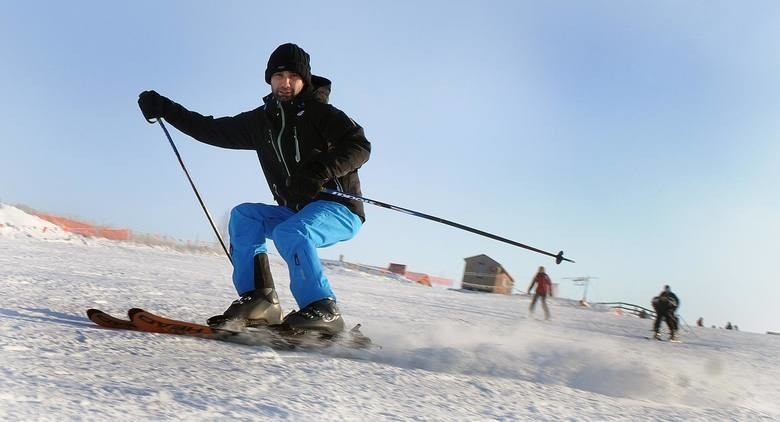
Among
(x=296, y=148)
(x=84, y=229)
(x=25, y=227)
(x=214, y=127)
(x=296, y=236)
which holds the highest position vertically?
(x=214, y=127)

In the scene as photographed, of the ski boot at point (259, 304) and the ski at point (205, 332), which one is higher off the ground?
the ski boot at point (259, 304)

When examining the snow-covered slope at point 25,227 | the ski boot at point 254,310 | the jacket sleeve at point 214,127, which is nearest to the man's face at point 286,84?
the jacket sleeve at point 214,127

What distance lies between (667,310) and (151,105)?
14.2 metres

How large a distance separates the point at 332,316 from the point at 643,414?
1586mm

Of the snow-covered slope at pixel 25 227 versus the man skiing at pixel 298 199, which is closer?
the man skiing at pixel 298 199

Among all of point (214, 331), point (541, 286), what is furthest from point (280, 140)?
point (541, 286)

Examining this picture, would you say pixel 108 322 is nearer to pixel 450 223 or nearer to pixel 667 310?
pixel 450 223

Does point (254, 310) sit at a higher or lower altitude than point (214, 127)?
lower

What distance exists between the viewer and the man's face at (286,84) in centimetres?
353

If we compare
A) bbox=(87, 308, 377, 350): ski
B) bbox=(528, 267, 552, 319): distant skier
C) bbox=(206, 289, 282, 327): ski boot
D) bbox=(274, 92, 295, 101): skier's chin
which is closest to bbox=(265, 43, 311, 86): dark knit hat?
bbox=(274, 92, 295, 101): skier's chin

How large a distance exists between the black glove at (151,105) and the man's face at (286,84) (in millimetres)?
908

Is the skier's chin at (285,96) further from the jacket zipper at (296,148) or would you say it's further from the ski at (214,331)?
the ski at (214,331)

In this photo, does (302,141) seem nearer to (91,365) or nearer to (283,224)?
(283,224)

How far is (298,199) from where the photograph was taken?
3.56 meters
